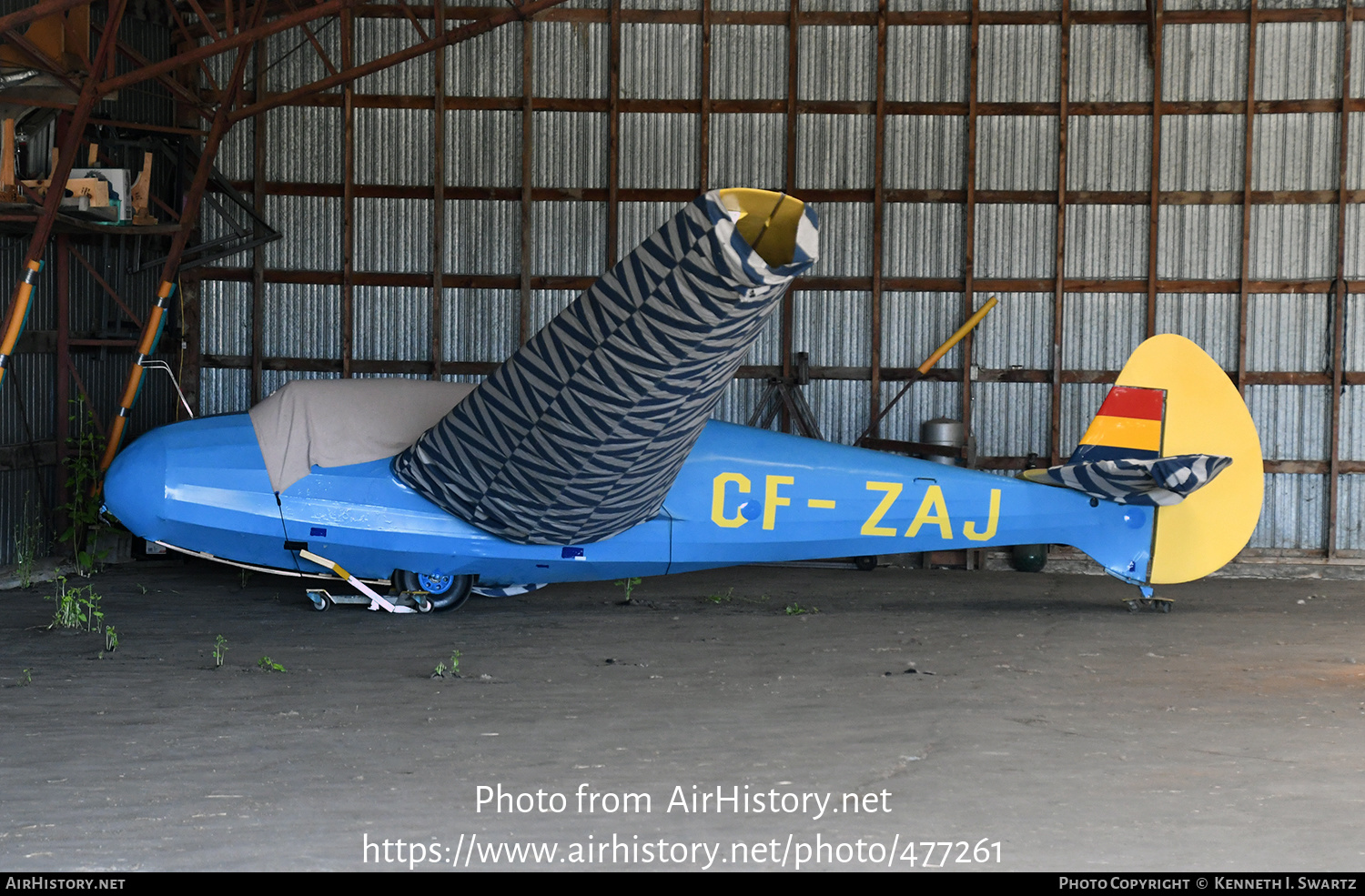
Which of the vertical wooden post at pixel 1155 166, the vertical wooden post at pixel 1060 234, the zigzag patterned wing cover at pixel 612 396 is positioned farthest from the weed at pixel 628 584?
the vertical wooden post at pixel 1155 166

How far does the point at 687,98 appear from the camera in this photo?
12.0 metres

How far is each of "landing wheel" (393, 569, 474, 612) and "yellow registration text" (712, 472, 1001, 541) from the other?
75.5 inches

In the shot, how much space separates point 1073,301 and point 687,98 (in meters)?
4.38

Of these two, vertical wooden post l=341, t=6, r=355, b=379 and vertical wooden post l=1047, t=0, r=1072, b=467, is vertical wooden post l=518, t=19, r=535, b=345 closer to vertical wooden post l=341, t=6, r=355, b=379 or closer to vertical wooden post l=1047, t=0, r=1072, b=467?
vertical wooden post l=341, t=6, r=355, b=379

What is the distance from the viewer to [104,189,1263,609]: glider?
782cm

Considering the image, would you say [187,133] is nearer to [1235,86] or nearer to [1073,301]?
[1073,301]

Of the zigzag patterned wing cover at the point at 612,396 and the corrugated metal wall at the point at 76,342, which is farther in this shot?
the corrugated metal wall at the point at 76,342

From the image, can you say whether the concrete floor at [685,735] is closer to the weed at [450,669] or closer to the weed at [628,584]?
the weed at [450,669]

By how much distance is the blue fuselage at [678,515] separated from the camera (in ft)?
26.2

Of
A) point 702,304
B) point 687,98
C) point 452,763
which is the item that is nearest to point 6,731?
point 452,763

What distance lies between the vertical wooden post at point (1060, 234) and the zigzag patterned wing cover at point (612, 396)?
210 inches

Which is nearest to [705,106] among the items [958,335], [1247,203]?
[958,335]

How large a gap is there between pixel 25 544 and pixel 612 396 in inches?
267

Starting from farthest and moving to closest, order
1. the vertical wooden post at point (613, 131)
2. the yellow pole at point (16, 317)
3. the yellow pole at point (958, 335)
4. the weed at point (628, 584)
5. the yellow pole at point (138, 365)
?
the vertical wooden post at point (613, 131)
the yellow pole at point (958, 335)
the yellow pole at point (138, 365)
the weed at point (628, 584)
the yellow pole at point (16, 317)
